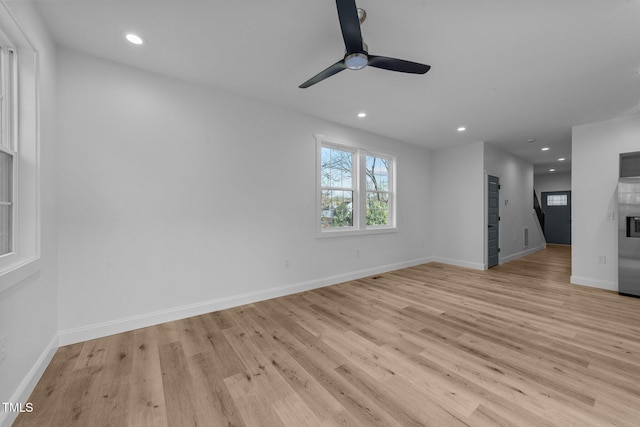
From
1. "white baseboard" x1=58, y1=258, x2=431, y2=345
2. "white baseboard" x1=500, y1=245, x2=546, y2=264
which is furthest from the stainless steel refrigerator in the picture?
"white baseboard" x1=58, y1=258, x2=431, y2=345

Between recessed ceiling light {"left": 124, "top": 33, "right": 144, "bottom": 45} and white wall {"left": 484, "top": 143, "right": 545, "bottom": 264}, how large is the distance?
19.5 ft

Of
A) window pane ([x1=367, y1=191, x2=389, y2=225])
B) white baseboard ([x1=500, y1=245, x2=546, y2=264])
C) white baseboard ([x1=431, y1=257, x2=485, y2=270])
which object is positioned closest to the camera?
window pane ([x1=367, y1=191, x2=389, y2=225])

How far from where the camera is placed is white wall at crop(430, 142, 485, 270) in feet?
17.3

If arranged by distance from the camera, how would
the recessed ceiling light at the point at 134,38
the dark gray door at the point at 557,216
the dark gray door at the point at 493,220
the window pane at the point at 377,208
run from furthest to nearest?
the dark gray door at the point at 557,216 < the dark gray door at the point at 493,220 < the window pane at the point at 377,208 < the recessed ceiling light at the point at 134,38

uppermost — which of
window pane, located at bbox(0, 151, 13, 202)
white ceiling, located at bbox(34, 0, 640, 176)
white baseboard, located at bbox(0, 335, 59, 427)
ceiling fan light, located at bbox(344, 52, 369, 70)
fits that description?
white ceiling, located at bbox(34, 0, 640, 176)

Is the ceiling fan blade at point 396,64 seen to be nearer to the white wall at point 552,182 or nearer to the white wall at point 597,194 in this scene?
the white wall at point 597,194

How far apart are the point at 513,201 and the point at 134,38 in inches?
309

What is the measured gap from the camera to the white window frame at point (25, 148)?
1.75 metres

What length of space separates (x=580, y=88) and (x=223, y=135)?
4.32m

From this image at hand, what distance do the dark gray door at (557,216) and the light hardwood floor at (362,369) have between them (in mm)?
7419

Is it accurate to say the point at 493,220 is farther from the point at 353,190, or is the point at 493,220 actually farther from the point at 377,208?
the point at 353,190

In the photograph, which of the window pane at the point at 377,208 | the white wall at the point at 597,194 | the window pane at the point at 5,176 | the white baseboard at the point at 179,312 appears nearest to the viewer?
the window pane at the point at 5,176

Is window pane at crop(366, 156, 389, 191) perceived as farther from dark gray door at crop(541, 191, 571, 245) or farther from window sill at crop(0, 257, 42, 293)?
dark gray door at crop(541, 191, 571, 245)

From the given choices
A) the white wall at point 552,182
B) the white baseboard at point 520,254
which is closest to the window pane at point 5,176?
the white baseboard at point 520,254
